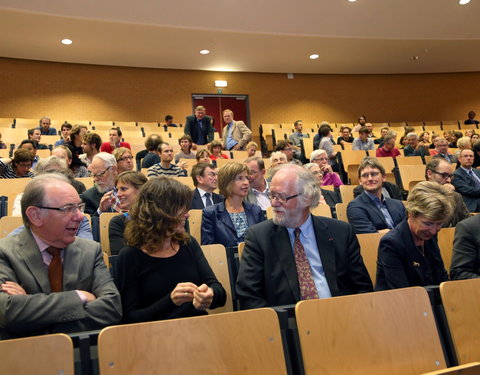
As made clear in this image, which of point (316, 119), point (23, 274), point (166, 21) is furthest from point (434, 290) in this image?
point (316, 119)

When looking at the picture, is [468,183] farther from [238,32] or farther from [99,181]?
[238,32]

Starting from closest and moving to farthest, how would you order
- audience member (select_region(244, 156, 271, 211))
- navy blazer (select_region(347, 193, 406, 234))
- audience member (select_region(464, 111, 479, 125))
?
1. navy blazer (select_region(347, 193, 406, 234))
2. audience member (select_region(244, 156, 271, 211))
3. audience member (select_region(464, 111, 479, 125))

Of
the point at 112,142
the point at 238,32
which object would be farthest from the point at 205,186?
the point at 238,32

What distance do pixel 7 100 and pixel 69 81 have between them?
4.04ft

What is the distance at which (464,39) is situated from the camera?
8.81 m

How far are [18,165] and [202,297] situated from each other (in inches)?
113

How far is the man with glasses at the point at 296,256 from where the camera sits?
1.75 meters

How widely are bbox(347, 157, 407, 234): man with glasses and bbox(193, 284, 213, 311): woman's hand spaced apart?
5.06 ft

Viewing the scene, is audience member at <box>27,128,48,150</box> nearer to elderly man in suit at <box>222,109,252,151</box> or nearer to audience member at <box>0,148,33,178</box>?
audience member at <box>0,148,33,178</box>

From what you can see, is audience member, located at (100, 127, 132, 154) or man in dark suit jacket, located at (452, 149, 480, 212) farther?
audience member, located at (100, 127, 132, 154)

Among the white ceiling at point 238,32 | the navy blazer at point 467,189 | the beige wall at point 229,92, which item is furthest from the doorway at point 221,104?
the navy blazer at point 467,189

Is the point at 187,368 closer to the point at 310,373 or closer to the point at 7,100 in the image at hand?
the point at 310,373

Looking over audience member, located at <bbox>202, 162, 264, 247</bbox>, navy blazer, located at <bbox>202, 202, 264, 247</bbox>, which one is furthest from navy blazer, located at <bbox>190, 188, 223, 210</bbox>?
navy blazer, located at <bbox>202, 202, 264, 247</bbox>

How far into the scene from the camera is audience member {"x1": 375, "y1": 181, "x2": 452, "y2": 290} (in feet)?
6.23
